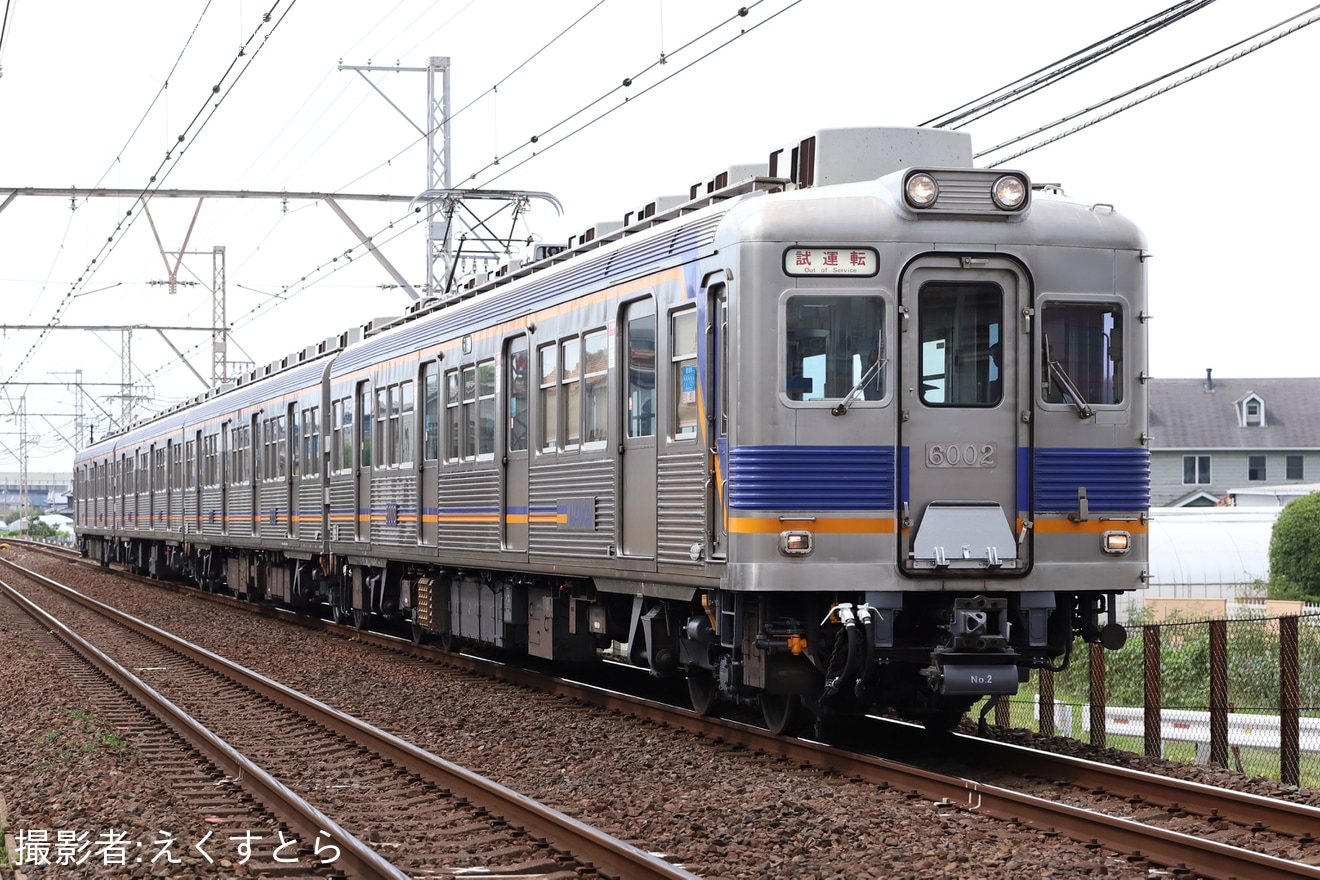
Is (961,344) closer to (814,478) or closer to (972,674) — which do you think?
(814,478)

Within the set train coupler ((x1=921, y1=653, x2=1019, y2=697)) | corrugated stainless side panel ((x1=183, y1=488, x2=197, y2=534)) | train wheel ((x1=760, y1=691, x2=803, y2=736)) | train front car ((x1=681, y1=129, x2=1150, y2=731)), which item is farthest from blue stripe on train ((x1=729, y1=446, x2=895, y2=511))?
corrugated stainless side panel ((x1=183, y1=488, x2=197, y2=534))

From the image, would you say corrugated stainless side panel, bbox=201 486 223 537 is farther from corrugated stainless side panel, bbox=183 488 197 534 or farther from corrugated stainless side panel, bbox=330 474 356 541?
corrugated stainless side panel, bbox=330 474 356 541

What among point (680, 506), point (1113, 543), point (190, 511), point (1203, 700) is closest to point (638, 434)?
point (680, 506)

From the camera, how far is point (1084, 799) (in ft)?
27.1

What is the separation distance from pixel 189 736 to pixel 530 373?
12.5 feet

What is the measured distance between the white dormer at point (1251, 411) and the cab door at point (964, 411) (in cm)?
5426

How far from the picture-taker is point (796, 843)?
23.8ft

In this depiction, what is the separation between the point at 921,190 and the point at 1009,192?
0.53 meters

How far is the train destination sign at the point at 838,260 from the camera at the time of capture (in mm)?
9336

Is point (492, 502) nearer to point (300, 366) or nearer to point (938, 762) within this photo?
point (938, 762)

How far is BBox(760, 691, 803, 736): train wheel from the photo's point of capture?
9.98 meters

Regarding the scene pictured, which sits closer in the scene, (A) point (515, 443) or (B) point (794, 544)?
(B) point (794, 544)

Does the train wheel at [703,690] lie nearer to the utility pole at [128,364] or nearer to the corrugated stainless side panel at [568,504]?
the corrugated stainless side panel at [568,504]

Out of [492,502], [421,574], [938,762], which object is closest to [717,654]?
[938,762]
